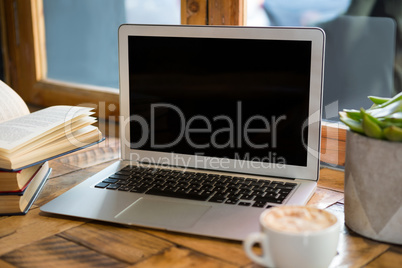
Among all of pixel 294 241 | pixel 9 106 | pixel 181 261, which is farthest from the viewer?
pixel 9 106

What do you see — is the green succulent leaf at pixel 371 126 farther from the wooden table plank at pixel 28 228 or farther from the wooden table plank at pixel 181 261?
the wooden table plank at pixel 28 228

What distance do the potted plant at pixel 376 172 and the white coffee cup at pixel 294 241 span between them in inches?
4.7

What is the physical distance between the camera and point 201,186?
0.85 meters

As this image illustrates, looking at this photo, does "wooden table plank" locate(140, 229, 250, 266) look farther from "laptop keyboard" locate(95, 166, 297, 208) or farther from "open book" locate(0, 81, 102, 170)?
"open book" locate(0, 81, 102, 170)

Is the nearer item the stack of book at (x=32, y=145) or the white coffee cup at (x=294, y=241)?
the white coffee cup at (x=294, y=241)

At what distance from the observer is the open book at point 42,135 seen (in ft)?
2.61

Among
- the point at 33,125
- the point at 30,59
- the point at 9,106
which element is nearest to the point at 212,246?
the point at 33,125

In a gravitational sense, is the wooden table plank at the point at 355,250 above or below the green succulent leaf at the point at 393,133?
below

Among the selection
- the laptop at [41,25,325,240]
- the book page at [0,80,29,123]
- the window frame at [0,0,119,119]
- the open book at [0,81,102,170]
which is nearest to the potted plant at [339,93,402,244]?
the laptop at [41,25,325,240]

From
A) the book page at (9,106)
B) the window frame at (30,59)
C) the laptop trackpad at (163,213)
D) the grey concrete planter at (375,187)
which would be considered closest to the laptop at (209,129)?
the laptop trackpad at (163,213)

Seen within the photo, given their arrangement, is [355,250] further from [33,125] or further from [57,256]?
[33,125]

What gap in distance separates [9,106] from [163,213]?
48 centimetres

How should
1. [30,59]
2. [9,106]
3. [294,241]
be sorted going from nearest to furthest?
[294,241]
[9,106]
[30,59]

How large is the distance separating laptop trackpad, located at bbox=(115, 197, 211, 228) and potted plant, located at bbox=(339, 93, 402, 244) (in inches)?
9.0
